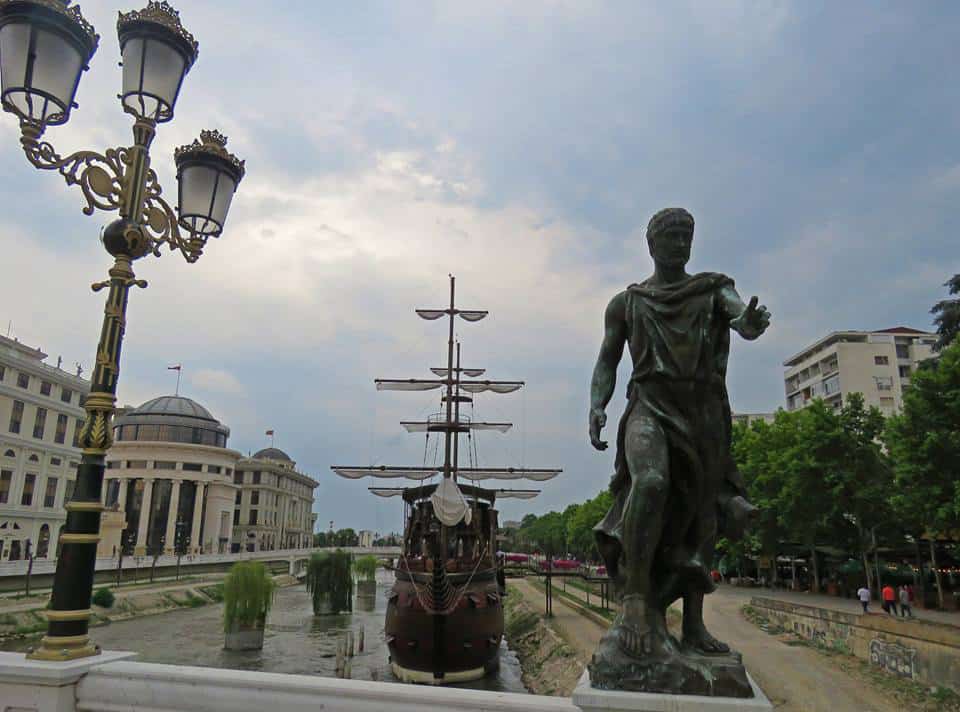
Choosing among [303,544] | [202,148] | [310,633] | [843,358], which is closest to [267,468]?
[303,544]

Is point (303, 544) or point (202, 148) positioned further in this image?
point (303, 544)

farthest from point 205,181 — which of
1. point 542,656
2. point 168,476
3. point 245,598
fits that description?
point 168,476

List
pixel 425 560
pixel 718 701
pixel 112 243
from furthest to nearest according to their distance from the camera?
pixel 425 560
pixel 112 243
pixel 718 701

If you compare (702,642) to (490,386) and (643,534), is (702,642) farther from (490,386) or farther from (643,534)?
(490,386)

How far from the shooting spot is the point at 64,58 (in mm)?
4434

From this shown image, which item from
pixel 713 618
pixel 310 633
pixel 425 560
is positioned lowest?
pixel 310 633

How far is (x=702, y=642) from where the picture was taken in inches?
128

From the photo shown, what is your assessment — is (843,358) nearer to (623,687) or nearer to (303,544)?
(623,687)

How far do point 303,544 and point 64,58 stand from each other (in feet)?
409

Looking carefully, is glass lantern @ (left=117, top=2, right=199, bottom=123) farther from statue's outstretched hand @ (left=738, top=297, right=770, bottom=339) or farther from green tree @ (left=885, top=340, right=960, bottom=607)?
green tree @ (left=885, top=340, right=960, bottom=607)

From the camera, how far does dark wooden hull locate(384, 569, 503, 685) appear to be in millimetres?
22125

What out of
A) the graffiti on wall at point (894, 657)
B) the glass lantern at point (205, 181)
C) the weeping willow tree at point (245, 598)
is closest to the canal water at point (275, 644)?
the weeping willow tree at point (245, 598)

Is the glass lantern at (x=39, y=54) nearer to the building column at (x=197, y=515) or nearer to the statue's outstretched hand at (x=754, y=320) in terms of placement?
the statue's outstretched hand at (x=754, y=320)

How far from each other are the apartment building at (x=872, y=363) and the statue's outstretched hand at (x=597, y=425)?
199 feet
